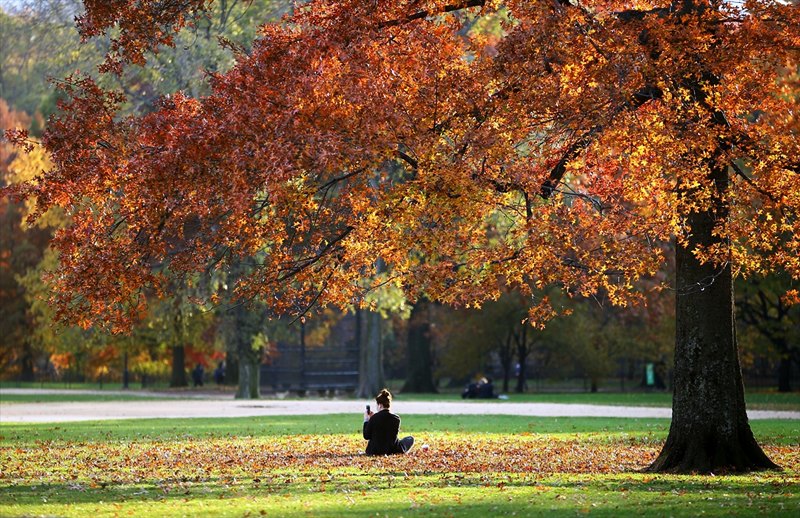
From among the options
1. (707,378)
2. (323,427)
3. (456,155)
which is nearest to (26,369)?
(323,427)

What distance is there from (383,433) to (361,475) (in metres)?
2.69

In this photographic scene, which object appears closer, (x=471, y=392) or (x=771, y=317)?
(x=771, y=317)

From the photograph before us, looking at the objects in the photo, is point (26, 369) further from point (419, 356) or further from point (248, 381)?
point (248, 381)

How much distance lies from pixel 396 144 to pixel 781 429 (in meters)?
12.6

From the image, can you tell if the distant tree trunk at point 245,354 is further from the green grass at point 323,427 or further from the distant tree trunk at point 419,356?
the green grass at point 323,427

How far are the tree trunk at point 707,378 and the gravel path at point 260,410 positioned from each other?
11852mm

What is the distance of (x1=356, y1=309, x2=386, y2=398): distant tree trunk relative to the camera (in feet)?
141

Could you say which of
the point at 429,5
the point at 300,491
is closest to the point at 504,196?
the point at 429,5

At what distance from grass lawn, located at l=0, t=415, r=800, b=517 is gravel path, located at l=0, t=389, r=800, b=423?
174 inches

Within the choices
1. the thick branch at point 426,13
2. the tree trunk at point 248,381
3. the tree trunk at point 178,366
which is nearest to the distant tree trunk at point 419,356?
the tree trunk at point 248,381

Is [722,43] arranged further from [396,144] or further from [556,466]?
[556,466]

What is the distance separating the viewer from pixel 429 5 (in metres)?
15.6

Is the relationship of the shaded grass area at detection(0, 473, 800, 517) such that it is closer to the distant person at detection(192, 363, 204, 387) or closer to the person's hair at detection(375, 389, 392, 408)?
the person's hair at detection(375, 389, 392, 408)

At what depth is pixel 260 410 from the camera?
33.8 m
